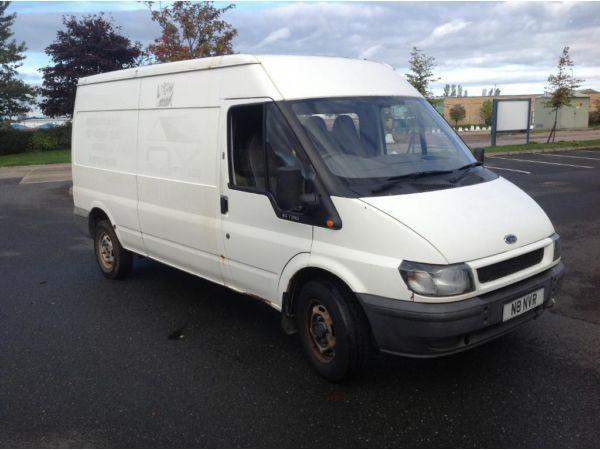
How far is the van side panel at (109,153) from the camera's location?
5.91m

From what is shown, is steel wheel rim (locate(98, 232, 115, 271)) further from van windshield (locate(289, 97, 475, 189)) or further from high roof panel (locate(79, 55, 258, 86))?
van windshield (locate(289, 97, 475, 189))

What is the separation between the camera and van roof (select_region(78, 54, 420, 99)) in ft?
13.9

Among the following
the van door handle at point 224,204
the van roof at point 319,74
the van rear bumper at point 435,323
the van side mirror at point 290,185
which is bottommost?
the van rear bumper at point 435,323

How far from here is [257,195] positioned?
4348 mm

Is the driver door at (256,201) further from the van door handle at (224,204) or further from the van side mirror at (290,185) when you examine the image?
the van side mirror at (290,185)

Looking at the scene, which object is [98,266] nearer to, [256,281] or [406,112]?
[256,281]

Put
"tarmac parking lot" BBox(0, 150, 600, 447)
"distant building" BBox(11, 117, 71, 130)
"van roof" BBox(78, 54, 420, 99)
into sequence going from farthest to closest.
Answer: "distant building" BBox(11, 117, 71, 130) → "van roof" BBox(78, 54, 420, 99) → "tarmac parking lot" BBox(0, 150, 600, 447)

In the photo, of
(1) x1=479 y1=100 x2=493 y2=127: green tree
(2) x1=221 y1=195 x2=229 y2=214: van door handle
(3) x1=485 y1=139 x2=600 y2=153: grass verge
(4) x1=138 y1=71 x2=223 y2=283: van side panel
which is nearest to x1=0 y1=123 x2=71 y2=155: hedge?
(3) x1=485 y1=139 x2=600 y2=153: grass verge

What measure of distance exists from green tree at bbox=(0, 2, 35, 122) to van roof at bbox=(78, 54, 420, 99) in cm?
3273

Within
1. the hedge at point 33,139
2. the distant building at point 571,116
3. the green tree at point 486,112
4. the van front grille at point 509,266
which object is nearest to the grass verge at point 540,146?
the van front grille at point 509,266

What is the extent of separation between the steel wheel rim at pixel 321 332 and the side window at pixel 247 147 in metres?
1.02

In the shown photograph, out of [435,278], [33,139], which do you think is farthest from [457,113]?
[435,278]

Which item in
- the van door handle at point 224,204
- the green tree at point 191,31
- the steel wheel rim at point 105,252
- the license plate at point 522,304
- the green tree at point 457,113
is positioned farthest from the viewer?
the green tree at point 457,113

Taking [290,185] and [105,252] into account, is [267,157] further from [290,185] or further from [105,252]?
[105,252]
